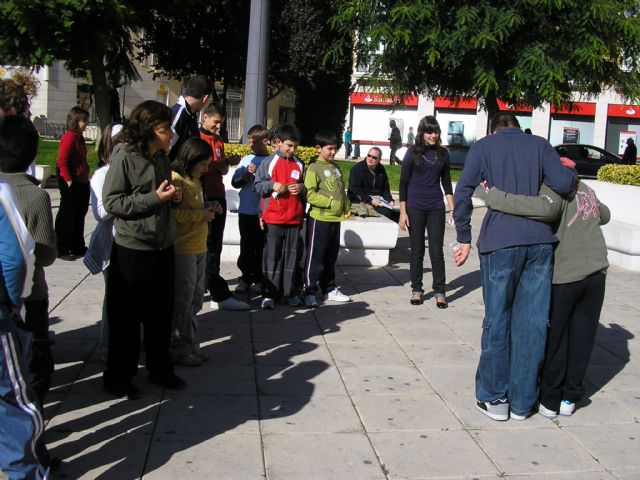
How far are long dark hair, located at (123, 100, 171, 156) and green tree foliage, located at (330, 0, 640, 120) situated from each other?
17.8m

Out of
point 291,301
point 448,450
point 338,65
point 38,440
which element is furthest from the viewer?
point 338,65

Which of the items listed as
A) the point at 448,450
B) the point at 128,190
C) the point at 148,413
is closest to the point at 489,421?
the point at 448,450

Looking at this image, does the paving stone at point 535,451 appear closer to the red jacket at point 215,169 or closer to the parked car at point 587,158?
the red jacket at point 215,169

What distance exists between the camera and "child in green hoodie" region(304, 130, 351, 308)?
24.3 ft

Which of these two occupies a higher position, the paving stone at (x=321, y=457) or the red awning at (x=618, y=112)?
the red awning at (x=618, y=112)

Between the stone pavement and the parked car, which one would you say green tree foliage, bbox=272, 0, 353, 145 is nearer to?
the parked car

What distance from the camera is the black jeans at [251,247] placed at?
769 centimetres

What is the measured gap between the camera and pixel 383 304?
25.5ft

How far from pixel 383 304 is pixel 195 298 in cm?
262

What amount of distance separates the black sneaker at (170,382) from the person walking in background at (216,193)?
5.48ft

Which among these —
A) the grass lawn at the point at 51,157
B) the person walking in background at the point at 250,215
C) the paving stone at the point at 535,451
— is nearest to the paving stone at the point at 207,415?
the paving stone at the point at 535,451

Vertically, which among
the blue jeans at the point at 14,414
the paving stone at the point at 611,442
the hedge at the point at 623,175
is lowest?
the paving stone at the point at 611,442

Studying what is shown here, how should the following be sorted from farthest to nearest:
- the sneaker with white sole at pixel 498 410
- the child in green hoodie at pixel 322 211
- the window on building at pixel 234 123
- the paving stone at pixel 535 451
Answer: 1. the window on building at pixel 234 123
2. the child in green hoodie at pixel 322 211
3. the sneaker with white sole at pixel 498 410
4. the paving stone at pixel 535 451

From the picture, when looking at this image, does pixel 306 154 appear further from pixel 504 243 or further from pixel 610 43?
pixel 610 43
